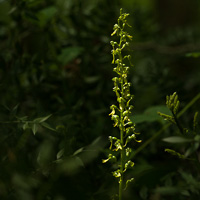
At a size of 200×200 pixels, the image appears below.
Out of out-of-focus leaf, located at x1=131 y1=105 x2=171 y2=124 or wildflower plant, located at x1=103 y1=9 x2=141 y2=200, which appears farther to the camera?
out-of-focus leaf, located at x1=131 y1=105 x2=171 y2=124

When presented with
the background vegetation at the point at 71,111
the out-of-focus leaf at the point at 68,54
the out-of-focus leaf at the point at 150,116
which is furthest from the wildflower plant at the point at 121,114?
the out-of-focus leaf at the point at 68,54

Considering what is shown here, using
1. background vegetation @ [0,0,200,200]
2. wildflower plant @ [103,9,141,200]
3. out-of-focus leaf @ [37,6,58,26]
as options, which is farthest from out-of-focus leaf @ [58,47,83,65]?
wildflower plant @ [103,9,141,200]

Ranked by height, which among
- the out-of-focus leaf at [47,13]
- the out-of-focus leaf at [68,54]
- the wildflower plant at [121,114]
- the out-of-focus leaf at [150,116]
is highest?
the out-of-focus leaf at [47,13]

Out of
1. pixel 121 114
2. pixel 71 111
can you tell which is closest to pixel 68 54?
pixel 71 111

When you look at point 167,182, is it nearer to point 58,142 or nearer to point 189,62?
point 58,142

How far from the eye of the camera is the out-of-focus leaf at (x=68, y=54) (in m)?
1.36

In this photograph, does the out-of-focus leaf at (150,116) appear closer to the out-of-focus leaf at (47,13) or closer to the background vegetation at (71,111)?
the background vegetation at (71,111)

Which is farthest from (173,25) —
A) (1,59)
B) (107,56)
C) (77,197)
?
(77,197)

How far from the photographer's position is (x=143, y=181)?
2.37ft

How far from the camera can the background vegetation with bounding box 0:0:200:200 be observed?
65 cm

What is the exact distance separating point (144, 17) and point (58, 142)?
1612 millimetres

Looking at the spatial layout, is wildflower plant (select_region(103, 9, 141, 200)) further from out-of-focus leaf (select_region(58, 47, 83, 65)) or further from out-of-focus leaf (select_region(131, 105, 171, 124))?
out-of-focus leaf (select_region(58, 47, 83, 65))

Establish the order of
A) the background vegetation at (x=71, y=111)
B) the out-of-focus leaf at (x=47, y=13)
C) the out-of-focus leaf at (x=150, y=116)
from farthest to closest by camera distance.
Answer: the out-of-focus leaf at (x=47, y=13) < the out-of-focus leaf at (x=150, y=116) < the background vegetation at (x=71, y=111)

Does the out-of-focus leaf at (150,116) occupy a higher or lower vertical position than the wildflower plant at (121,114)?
lower
